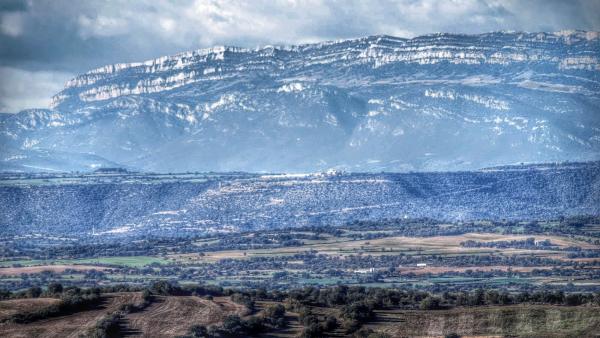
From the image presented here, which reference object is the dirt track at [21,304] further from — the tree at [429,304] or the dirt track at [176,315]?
the tree at [429,304]

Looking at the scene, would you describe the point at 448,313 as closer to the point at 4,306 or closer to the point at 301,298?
the point at 301,298

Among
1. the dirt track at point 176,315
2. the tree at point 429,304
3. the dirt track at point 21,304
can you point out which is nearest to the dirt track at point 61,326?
the dirt track at point 21,304

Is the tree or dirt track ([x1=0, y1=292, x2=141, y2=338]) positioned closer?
dirt track ([x1=0, y1=292, x2=141, y2=338])

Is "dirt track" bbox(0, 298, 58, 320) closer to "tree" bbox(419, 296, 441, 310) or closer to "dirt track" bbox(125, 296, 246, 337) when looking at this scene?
"dirt track" bbox(125, 296, 246, 337)

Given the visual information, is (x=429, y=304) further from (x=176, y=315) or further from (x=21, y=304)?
(x=21, y=304)

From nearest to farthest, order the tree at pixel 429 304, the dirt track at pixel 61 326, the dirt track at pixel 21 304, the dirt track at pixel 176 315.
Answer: the dirt track at pixel 61 326
the dirt track at pixel 176 315
the dirt track at pixel 21 304
the tree at pixel 429 304

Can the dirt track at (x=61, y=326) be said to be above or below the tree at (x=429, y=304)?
above

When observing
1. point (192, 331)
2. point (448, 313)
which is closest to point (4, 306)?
point (192, 331)

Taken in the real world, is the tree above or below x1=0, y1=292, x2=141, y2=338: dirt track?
below

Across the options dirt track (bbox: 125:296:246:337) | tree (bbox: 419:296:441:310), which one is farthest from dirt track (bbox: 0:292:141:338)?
tree (bbox: 419:296:441:310)

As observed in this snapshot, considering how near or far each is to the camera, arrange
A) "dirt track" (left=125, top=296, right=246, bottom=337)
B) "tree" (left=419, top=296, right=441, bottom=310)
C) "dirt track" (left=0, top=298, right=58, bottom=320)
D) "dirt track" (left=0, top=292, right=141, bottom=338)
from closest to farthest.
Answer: "dirt track" (left=0, top=292, right=141, bottom=338) → "dirt track" (left=125, top=296, right=246, bottom=337) → "dirt track" (left=0, top=298, right=58, bottom=320) → "tree" (left=419, top=296, right=441, bottom=310)

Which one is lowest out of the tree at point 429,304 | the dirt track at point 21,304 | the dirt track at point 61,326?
the tree at point 429,304

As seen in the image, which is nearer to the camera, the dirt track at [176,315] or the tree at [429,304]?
the dirt track at [176,315]
